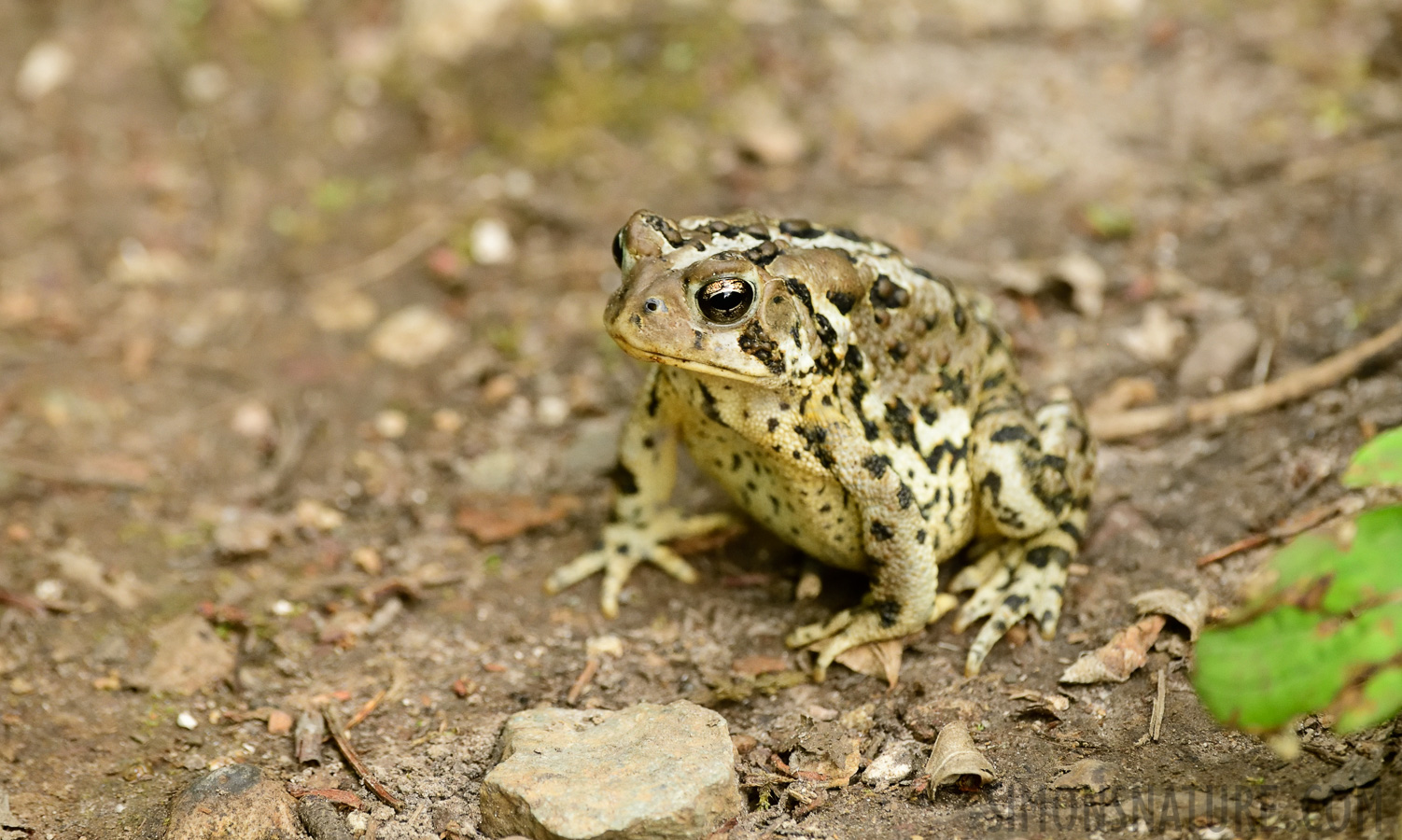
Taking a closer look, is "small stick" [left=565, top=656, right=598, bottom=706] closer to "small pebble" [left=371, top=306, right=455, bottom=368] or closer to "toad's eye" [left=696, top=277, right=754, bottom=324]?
"toad's eye" [left=696, top=277, right=754, bottom=324]

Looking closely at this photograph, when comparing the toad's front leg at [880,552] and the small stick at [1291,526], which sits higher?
the small stick at [1291,526]

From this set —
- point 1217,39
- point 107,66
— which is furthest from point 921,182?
point 107,66

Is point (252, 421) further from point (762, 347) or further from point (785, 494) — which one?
point (762, 347)

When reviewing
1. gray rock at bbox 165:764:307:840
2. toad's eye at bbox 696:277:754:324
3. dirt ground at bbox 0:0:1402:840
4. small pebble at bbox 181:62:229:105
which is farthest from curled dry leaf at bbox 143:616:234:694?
small pebble at bbox 181:62:229:105

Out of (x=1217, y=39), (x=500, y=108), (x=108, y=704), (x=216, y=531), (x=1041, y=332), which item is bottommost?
(x=108, y=704)

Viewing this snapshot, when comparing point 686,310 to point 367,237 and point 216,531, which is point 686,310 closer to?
point 216,531

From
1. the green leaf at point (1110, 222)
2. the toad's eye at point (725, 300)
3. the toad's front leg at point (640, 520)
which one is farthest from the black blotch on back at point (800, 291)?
the green leaf at point (1110, 222)

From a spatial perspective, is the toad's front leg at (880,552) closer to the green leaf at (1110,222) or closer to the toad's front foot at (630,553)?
the toad's front foot at (630,553)
